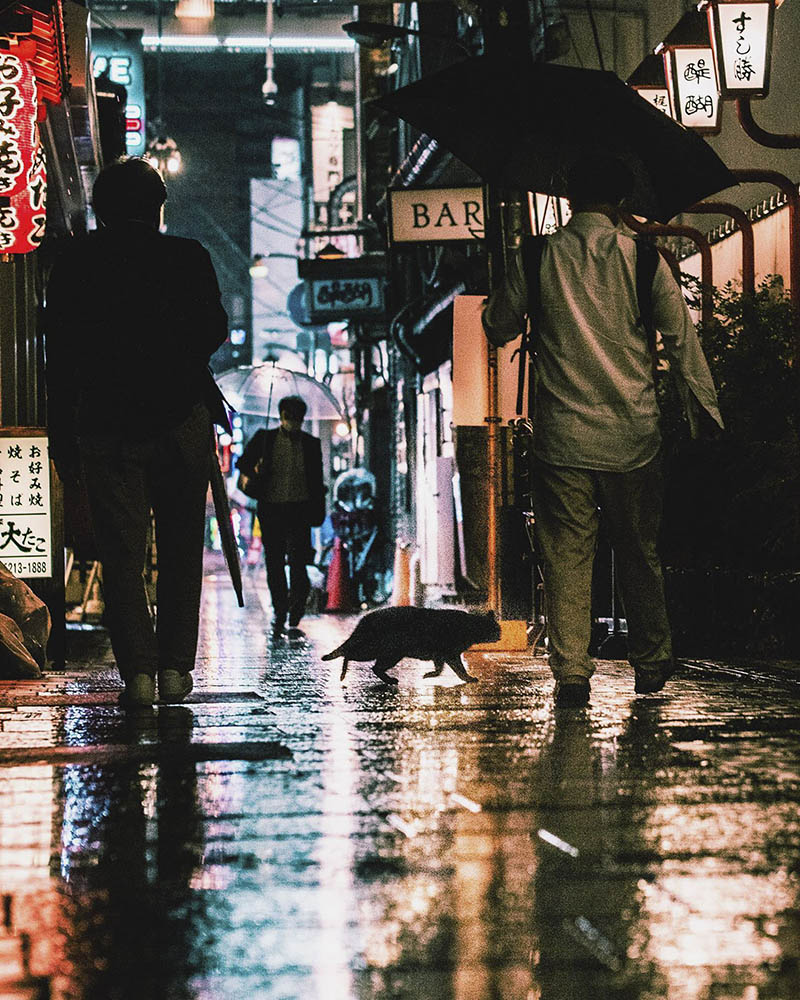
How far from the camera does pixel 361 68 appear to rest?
3039 centimetres

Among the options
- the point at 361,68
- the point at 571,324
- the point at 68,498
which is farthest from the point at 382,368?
the point at 571,324

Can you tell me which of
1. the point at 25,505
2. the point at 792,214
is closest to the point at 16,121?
the point at 25,505

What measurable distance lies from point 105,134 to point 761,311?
14315 millimetres

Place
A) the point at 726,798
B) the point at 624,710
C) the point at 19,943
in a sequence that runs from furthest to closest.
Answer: the point at 624,710
the point at 726,798
the point at 19,943

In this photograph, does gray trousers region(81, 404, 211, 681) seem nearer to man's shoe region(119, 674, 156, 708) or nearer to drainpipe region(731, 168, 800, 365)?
man's shoe region(119, 674, 156, 708)

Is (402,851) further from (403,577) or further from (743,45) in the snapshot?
(403,577)

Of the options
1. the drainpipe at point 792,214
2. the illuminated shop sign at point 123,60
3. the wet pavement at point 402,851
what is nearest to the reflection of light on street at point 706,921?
the wet pavement at point 402,851

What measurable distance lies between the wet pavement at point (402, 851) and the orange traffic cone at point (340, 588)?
1634 centimetres

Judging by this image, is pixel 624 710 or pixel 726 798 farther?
pixel 624 710

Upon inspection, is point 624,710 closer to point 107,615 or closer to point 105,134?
point 107,615

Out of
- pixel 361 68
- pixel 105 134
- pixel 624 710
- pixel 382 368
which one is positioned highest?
pixel 361 68

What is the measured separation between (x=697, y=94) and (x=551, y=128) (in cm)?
516

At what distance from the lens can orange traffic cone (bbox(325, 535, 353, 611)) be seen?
23.3 meters

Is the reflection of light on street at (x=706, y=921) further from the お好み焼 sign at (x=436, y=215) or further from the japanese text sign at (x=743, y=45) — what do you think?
the お好み焼 sign at (x=436, y=215)
